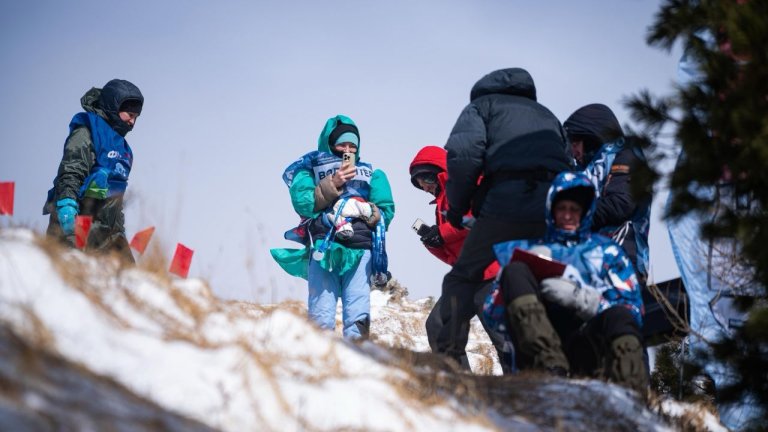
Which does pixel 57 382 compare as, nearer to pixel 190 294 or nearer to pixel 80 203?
pixel 190 294

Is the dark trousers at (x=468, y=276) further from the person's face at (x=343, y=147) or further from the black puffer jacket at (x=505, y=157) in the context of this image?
the person's face at (x=343, y=147)

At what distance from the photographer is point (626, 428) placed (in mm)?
4434

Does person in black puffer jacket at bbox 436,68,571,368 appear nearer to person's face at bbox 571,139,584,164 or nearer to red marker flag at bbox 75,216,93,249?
person's face at bbox 571,139,584,164

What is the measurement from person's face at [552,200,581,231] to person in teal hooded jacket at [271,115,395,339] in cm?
264

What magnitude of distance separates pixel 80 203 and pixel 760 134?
5.41m

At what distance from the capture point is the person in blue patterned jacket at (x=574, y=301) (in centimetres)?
508

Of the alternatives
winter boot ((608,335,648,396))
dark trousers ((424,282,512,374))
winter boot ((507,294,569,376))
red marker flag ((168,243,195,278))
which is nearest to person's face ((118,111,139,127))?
red marker flag ((168,243,195,278))

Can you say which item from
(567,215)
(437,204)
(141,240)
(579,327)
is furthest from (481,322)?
(141,240)

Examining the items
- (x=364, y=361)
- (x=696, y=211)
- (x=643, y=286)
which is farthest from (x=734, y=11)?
(x=643, y=286)

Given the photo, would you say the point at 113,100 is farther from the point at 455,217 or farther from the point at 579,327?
the point at 579,327

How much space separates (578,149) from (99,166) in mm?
3841

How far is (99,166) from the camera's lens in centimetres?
749

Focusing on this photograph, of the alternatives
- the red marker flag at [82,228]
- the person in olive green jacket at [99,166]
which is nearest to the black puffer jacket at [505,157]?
the red marker flag at [82,228]

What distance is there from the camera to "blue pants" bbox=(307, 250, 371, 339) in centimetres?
786
